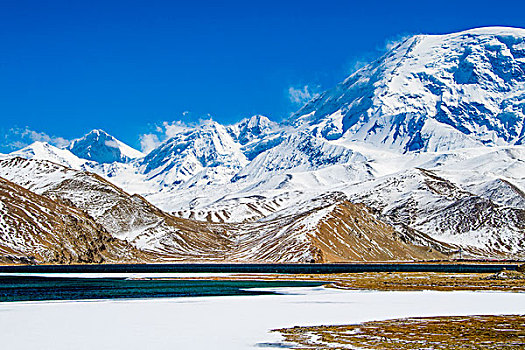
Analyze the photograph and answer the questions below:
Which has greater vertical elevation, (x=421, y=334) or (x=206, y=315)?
(x=206, y=315)

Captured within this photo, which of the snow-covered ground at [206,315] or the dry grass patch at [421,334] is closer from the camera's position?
the dry grass patch at [421,334]

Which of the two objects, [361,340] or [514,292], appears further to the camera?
[514,292]

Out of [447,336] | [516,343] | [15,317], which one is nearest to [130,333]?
A: [15,317]

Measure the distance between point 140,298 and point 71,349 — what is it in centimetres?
4658

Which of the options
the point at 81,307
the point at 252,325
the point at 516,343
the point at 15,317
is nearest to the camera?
the point at 516,343

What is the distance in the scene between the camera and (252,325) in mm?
64188

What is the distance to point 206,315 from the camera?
72688mm

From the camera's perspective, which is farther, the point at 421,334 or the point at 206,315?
the point at 206,315

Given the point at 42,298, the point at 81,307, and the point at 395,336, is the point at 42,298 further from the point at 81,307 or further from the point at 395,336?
the point at 395,336

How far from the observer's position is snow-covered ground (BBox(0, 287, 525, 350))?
53625 millimetres

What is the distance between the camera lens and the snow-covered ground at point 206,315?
5362 cm

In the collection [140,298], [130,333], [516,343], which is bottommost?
[516,343]

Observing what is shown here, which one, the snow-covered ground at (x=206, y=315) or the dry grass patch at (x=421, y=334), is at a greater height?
the snow-covered ground at (x=206, y=315)

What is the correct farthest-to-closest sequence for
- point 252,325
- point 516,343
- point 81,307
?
point 81,307 < point 252,325 < point 516,343
